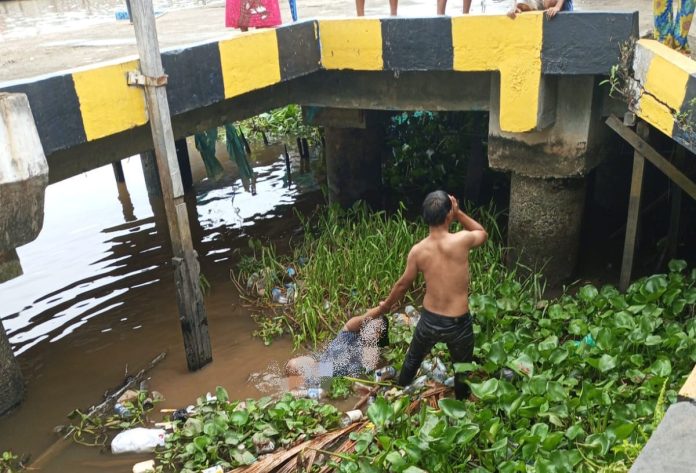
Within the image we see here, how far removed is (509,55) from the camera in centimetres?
512

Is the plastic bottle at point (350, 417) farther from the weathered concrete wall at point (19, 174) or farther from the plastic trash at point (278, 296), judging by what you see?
the weathered concrete wall at point (19, 174)

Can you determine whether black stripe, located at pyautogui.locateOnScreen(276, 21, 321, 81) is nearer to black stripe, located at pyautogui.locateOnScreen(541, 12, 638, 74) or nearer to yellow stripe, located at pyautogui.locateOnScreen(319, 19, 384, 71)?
yellow stripe, located at pyautogui.locateOnScreen(319, 19, 384, 71)

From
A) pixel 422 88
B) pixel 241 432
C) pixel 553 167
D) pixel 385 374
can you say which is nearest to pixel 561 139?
pixel 553 167

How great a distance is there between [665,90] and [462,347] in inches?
76.5

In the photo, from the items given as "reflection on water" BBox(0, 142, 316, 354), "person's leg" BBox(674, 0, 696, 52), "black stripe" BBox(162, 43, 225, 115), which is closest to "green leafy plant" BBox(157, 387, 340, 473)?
"black stripe" BBox(162, 43, 225, 115)

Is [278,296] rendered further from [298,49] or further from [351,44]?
[351,44]

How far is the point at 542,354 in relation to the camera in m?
4.47

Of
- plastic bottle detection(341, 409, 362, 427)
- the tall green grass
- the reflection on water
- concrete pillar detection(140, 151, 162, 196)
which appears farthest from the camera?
concrete pillar detection(140, 151, 162, 196)

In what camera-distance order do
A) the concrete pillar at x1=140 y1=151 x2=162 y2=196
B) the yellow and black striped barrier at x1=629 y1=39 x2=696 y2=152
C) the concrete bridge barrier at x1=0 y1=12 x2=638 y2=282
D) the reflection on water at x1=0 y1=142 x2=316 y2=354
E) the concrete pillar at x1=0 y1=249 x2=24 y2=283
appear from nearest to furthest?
the yellow and black striped barrier at x1=629 y1=39 x2=696 y2=152, the concrete pillar at x1=0 y1=249 x2=24 y2=283, the concrete bridge barrier at x1=0 y1=12 x2=638 y2=282, the reflection on water at x1=0 y1=142 x2=316 y2=354, the concrete pillar at x1=140 y1=151 x2=162 y2=196

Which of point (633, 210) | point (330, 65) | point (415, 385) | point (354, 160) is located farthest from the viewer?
point (354, 160)

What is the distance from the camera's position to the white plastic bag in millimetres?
4488

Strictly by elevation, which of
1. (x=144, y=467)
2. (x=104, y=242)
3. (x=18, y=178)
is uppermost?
(x=18, y=178)

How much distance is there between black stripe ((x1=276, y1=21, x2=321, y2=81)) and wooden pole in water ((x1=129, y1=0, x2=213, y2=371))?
3.81ft

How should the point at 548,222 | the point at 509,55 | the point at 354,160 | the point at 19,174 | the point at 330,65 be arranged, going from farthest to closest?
the point at 354,160
the point at 548,222
the point at 330,65
the point at 509,55
the point at 19,174
